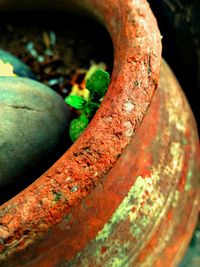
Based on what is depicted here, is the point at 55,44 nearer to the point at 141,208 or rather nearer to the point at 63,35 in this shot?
the point at 63,35

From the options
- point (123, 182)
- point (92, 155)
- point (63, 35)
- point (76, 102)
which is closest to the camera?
point (92, 155)

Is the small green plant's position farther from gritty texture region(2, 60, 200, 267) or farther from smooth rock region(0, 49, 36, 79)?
smooth rock region(0, 49, 36, 79)

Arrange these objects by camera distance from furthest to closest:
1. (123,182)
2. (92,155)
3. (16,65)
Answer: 1. (16,65)
2. (123,182)
3. (92,155)

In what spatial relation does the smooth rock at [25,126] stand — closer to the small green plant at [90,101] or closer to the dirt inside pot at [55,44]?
the small green plant at [90,101]

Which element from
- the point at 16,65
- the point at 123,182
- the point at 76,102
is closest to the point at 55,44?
the point at 16,65

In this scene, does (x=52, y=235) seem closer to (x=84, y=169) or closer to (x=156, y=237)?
(x=84, y=169)

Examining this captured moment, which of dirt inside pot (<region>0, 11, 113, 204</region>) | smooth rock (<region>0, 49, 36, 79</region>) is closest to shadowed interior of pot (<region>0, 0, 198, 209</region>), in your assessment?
dirt inside pot (<region>0, 11, 113, 204</region>)

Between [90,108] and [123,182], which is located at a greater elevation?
[90,108]
